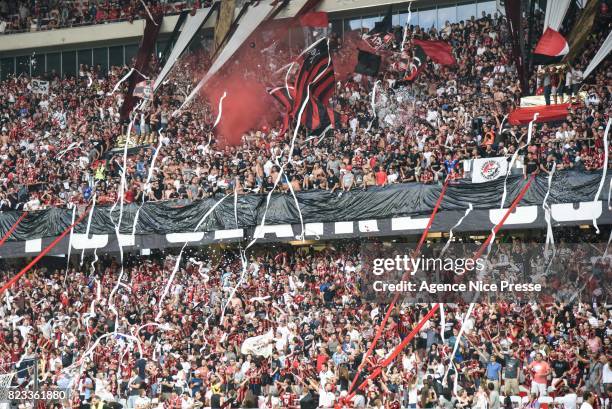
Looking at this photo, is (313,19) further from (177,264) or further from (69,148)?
(177,264)

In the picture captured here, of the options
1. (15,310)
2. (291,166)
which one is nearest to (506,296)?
(291,166)

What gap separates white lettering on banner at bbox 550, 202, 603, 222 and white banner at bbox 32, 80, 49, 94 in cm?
2169

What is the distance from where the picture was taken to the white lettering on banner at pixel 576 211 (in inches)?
910

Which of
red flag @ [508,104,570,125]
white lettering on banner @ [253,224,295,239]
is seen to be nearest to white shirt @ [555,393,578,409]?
red flag @ [508,104,570,125]

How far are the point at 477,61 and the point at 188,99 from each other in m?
9.80

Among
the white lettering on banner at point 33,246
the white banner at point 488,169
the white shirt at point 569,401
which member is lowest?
the white shirt at point 569,401

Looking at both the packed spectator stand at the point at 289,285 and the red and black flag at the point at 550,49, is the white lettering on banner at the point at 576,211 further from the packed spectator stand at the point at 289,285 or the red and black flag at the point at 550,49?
the red and black flag at the point at 550,49

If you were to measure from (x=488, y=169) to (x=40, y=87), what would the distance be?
65.8 feet

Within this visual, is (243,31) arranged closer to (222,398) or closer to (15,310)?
(15,310)

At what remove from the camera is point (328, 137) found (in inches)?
1160

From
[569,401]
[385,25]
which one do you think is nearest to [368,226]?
[385,25]

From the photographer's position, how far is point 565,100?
87.5 ft

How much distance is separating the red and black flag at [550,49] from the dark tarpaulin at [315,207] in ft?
16.3

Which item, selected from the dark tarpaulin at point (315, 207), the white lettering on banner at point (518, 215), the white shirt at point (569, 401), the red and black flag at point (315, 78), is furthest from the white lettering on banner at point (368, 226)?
the white shirt at point (569, 401)
